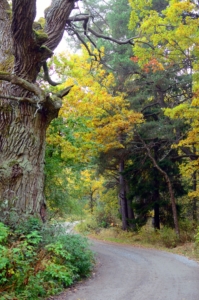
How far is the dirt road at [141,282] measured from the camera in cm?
698

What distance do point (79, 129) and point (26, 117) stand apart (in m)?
6.16

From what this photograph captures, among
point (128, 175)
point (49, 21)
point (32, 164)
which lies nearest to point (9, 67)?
point (49, 21)

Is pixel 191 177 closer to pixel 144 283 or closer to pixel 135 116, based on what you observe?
pixel 135 116

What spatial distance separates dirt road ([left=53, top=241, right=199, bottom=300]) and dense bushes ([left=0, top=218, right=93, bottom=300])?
1.32 feet

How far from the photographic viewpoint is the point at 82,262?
8.89 meters

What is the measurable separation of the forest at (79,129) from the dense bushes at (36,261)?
0.03 m

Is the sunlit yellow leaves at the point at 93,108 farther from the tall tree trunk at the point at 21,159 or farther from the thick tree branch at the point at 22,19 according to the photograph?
the thick tree branch at the point at 22,19

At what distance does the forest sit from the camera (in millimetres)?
7383

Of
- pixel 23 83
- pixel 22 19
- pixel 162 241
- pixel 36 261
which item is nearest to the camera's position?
pixel 36 261

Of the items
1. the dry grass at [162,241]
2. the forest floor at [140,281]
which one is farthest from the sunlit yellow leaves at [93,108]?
the dry grass at [162,241]

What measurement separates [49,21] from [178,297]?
282 inches

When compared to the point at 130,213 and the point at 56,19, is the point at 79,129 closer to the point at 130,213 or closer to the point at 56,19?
the point at 56,19

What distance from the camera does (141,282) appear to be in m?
8.40

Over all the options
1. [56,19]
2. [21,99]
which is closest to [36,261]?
[21,99]
